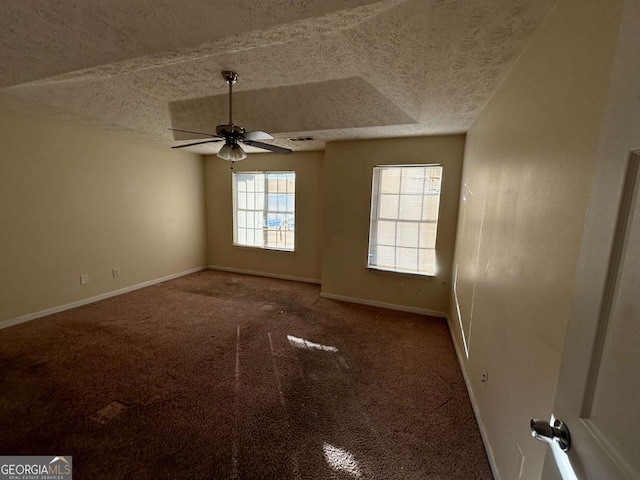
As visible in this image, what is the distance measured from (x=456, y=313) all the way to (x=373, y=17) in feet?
9.35

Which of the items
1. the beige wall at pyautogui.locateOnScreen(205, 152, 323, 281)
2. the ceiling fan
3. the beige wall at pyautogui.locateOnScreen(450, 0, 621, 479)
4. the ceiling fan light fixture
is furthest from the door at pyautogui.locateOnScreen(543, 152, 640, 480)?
the beige wall at pyautogui.locateOnScreen(205, 152, 323, 281)

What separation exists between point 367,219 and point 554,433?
348 centimetres

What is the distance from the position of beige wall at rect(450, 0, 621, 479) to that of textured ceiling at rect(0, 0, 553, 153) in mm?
360

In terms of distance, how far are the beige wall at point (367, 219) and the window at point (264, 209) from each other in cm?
120

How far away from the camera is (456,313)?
3061 mm

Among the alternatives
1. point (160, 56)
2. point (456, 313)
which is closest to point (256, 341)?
point (456, 313)

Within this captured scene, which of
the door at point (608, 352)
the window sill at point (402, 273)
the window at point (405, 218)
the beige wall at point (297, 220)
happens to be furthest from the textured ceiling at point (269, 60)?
the window sill at point (402, 273)

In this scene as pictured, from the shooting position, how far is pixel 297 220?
201 inches

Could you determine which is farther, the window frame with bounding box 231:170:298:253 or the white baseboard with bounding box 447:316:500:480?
the window frame with bounding box 231:170:298:253

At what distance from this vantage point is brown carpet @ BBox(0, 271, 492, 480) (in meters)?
1.63

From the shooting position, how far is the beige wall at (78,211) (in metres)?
3.17

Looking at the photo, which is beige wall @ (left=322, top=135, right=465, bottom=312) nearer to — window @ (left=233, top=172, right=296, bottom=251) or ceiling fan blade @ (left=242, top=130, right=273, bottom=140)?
window @ (left=233, top=172, right=296, bottom=251)

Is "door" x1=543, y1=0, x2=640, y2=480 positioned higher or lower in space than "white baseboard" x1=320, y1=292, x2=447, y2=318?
higher

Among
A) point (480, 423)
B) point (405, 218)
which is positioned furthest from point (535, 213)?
point (405, 218)
